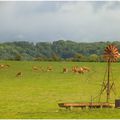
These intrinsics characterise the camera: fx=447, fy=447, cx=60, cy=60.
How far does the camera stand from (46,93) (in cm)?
3003

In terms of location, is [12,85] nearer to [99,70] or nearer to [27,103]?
[27,103]

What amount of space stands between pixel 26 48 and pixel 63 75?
112 metres

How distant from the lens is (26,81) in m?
39.8

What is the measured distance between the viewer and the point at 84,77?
4406 centimetres

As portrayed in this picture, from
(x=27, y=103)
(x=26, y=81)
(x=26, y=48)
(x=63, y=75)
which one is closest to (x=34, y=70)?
(x=63, y=75)

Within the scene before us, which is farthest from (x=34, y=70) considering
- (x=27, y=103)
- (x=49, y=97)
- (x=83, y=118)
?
(x=83, y=118)

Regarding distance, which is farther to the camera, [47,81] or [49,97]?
[47,81]

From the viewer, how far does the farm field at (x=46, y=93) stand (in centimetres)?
1839

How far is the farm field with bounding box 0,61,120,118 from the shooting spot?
18391 millimetres

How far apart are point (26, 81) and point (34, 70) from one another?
394 inches

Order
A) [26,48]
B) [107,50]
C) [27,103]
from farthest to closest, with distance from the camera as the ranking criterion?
[26,48] < [27,103] < [107,50]

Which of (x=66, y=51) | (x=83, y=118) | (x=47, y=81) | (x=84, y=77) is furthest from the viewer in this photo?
(x=66, y=51)

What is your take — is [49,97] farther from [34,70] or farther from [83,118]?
[34,70]

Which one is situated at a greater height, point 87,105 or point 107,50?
point 107,50
